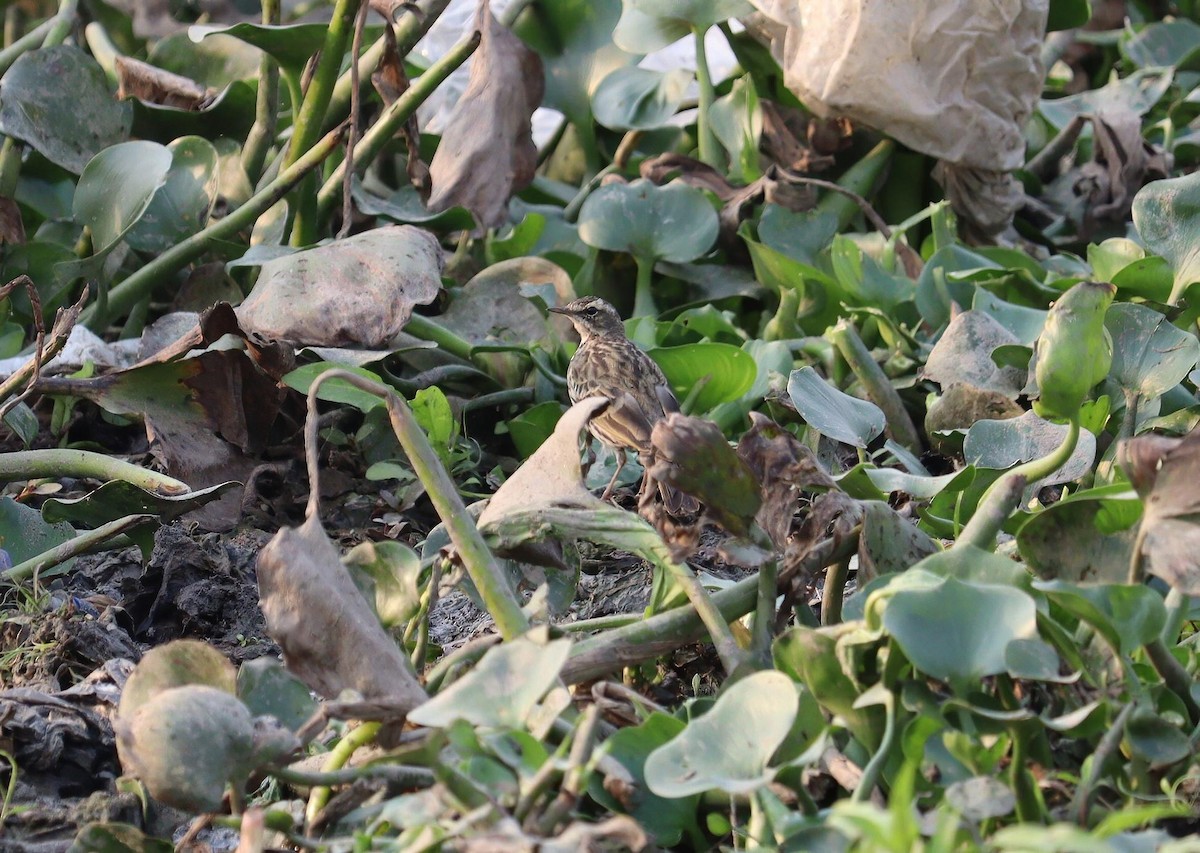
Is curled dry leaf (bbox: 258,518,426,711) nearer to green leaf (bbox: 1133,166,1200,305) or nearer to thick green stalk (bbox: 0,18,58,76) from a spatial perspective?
green leaf (bbox: 1133,166,1200,305)

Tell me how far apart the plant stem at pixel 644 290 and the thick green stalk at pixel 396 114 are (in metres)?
0.56

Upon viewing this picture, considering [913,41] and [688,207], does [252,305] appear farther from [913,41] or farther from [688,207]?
[913,41]

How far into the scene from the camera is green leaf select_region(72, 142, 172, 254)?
2371 millimetres

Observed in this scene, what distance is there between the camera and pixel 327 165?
2850mm

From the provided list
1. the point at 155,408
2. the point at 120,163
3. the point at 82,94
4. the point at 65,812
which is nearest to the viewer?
the point at 65,812

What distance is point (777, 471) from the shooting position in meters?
1.35

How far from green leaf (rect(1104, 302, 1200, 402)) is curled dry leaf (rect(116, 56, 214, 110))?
75.7 inches

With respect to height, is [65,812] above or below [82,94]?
below

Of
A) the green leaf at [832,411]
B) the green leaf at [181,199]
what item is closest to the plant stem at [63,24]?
the green leaf at [181,199]

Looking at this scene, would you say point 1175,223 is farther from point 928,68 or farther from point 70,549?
point 70,549

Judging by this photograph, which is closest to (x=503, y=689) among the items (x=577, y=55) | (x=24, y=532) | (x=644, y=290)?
(x=24, y=532)

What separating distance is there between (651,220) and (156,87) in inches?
41.7

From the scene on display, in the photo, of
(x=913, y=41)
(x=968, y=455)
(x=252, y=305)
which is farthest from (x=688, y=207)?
(x=968, y=455)

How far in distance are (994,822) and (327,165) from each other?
7.02 feet
